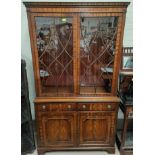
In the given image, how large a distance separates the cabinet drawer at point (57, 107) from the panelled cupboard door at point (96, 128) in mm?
148

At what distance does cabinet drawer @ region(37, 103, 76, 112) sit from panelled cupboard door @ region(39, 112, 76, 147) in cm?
7

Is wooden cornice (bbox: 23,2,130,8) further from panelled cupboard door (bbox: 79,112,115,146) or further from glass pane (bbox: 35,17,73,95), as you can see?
panelled cupboard door (bbox: 79,112,115,146)

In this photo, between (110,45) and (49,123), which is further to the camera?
(49,123)

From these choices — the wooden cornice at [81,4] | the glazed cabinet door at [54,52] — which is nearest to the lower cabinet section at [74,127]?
the glazed cabinet door at [54,52]

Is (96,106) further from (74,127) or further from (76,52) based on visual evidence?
(76,52)

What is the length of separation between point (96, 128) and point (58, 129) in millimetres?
487

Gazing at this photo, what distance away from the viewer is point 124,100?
83.8 inches

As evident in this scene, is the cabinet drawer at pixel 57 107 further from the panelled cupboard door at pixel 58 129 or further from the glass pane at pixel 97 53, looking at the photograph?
the glass pane at pixel 97 53

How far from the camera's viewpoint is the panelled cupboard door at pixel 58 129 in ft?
6.94

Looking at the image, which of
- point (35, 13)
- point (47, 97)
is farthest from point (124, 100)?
point (35, 13)

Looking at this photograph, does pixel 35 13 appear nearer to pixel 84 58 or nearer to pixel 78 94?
pixel 84 58

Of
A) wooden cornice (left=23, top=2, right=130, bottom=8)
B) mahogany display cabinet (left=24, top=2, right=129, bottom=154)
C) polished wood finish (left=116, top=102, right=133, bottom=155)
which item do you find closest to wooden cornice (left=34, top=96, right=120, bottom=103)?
mahogany display cabinet (left=24, top=2, right=129, bottom=154)

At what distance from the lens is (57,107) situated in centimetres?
208

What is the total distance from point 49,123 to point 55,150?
429mm
